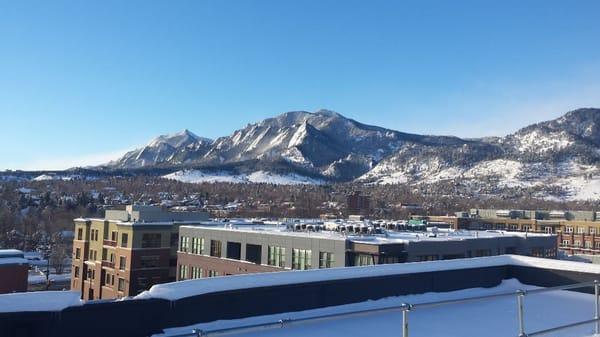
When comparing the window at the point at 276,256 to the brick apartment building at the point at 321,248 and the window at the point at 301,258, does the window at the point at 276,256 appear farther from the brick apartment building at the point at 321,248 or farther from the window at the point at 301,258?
the window at the point at 301,258

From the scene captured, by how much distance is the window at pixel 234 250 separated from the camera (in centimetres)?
5762

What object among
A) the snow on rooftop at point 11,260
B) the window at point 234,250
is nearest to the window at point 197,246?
the window at point 234,250

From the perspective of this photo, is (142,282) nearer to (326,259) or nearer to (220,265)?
(220,265)

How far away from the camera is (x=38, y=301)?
29.1 ft

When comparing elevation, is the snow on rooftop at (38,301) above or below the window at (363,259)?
above

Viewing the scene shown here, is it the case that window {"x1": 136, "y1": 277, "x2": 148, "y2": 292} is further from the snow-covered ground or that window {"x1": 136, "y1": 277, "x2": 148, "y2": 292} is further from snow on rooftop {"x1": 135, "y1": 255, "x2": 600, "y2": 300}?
the snow-covered ground

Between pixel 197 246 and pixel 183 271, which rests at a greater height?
pixel 197 246

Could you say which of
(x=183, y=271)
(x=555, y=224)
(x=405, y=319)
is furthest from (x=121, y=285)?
(x=555, y=224)

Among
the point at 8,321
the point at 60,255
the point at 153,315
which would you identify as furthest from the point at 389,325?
the point at 60,255

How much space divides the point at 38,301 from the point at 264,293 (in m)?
4.61

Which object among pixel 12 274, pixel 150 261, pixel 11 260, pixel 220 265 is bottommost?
pixel 150 261

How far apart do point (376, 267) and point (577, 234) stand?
4406 inches

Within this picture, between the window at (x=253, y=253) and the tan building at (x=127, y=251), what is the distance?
18557mm

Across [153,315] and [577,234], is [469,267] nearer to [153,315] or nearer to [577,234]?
[153,315]
